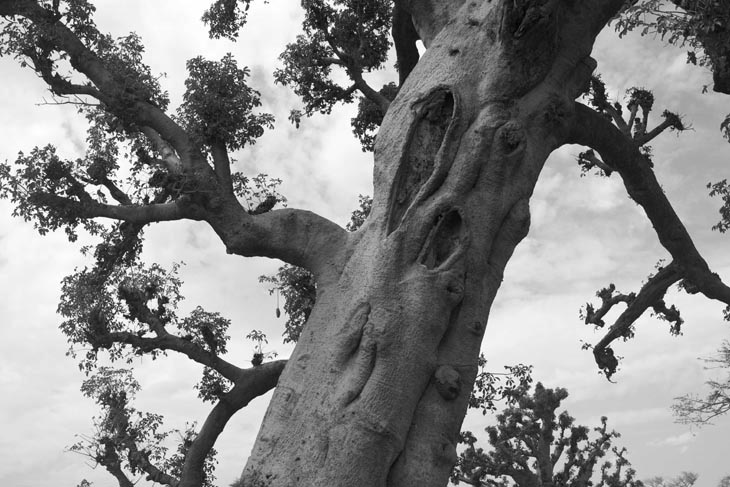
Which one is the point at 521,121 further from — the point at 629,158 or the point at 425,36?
the point at 629,158

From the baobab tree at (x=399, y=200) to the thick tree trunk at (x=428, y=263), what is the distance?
1cm

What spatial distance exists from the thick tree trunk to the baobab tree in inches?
0.5

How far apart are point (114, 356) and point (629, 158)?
7.23 m

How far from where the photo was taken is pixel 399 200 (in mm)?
5062

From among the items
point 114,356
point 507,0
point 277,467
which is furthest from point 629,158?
point 114,356

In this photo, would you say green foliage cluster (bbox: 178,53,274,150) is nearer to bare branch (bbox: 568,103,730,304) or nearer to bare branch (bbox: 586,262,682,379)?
bare branch (bbox: 568,103,730,304)

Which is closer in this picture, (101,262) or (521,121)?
(521,121)

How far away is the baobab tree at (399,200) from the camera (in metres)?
4.42

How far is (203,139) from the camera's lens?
8.08 meters

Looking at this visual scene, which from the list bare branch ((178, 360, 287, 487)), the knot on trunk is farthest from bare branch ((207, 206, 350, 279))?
bare branch ((178, 360, 287, 487))

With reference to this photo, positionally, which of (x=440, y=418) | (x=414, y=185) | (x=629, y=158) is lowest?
(x=440, y=418)

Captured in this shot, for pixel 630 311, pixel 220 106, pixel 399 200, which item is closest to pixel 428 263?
pixel 399 200

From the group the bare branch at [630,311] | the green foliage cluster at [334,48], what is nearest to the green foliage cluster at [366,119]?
the green foliage cluster at [334,48]

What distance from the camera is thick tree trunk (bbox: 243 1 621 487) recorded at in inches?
171
